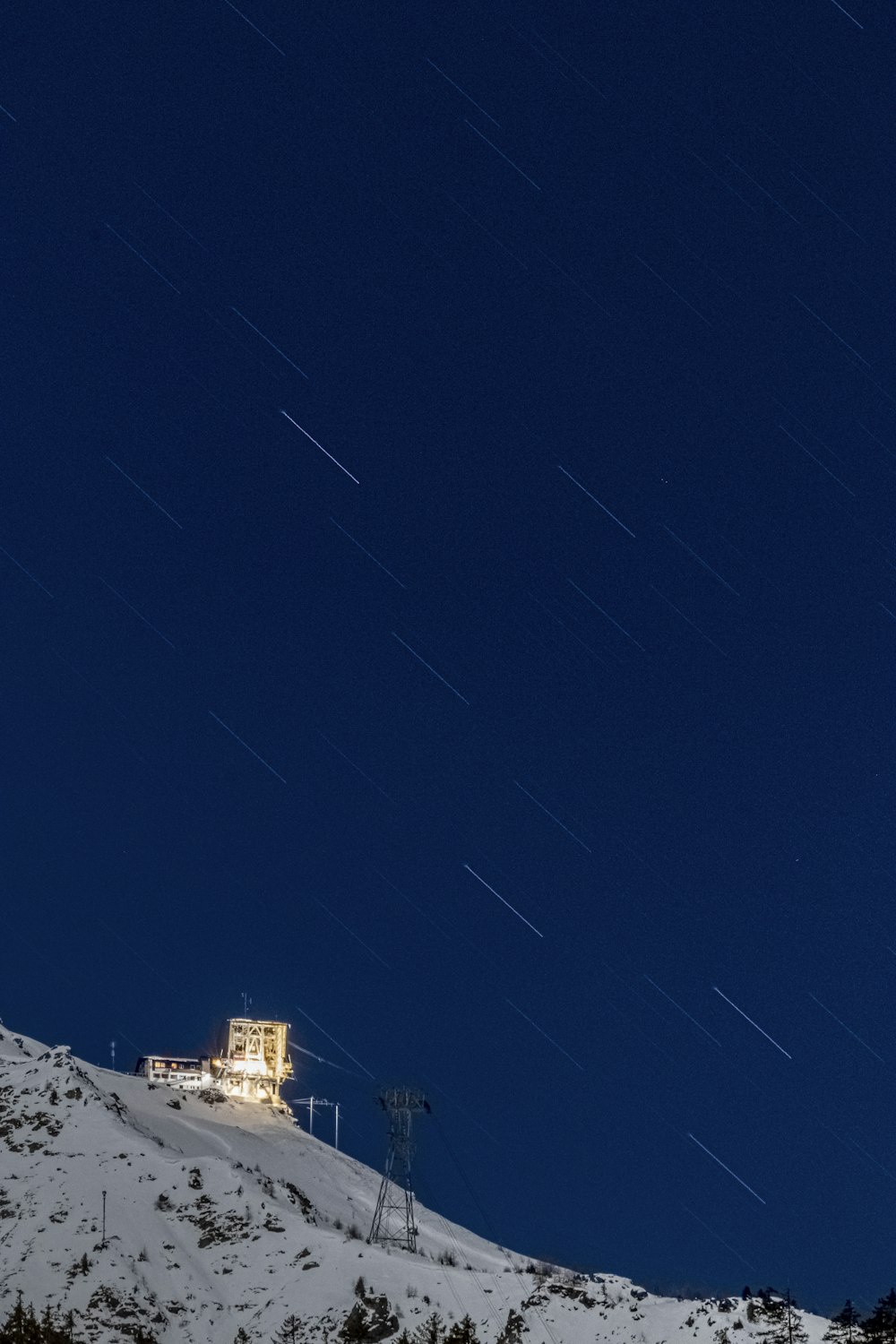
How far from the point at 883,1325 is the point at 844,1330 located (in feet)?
5.66

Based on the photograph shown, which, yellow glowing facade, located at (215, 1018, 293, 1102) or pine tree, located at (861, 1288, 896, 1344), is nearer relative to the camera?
pine tree, located at (861, 1288, 896, 1344)

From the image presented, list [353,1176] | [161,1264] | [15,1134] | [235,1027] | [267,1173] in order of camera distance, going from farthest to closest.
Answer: [235,1027] → [353,1176] → [267,1173] → [15,1134] → [161,1264]

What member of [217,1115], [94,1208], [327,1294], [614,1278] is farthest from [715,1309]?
[217,1115]

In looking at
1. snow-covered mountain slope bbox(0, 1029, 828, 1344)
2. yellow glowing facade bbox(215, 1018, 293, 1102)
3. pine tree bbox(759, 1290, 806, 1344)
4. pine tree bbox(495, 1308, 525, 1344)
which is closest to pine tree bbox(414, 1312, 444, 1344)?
snow-covered mountain slope bbox(0, 1029, 828, 1344)

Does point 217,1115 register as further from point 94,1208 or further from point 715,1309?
point 715,1309

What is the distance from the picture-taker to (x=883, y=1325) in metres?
62.5

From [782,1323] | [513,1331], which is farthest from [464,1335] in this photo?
[782,1323]

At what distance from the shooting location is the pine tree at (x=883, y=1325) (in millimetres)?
59900

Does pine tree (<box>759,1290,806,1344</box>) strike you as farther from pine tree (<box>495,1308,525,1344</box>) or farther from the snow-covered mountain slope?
pine tree (<box>495,1308,525,1344</box>)

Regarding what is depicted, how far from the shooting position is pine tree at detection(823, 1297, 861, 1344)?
61.0 metres

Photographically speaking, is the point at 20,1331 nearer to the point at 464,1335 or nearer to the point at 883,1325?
the point at 464,1335

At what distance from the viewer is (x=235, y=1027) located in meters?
149

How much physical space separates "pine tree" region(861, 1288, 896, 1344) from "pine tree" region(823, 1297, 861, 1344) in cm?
52

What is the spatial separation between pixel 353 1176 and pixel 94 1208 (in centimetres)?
4156
